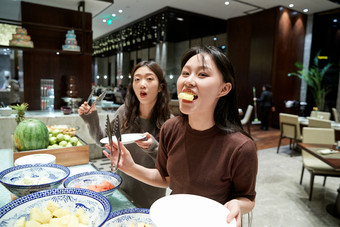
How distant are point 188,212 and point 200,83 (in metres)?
0.45

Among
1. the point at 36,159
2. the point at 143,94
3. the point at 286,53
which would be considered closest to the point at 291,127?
the point at 286,53

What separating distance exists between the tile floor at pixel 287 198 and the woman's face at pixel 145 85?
1375 millimetres

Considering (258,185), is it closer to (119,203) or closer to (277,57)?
(119,203)

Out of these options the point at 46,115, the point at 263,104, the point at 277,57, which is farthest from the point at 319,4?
the point at 46,115

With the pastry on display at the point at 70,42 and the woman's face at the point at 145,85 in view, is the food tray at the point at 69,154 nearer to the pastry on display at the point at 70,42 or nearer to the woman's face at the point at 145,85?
the woman's face at the point at 145,85

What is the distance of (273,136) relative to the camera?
23.5ft

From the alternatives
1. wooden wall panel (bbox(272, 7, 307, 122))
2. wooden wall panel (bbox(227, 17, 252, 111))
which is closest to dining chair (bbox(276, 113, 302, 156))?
wooden wall panel (bbox(272, 7, 307, 122))

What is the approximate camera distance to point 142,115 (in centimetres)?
177

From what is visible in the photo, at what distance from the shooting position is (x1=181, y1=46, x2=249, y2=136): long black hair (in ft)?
3.12

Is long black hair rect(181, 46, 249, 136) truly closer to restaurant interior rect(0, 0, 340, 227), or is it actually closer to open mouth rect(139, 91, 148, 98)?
open mouth rect(139, 91, 148, 98)

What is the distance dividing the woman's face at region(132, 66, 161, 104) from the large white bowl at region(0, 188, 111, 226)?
88 centimetres

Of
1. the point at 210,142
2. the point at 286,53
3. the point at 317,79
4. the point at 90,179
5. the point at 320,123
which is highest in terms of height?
the point at 286,53

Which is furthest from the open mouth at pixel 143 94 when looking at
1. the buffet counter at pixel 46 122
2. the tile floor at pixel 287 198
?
the buffet counter at pixel 46 122

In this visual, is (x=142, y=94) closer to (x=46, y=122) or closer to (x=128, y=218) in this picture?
(x=128, y=218)
